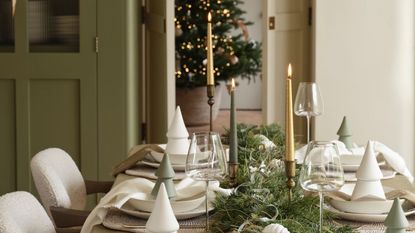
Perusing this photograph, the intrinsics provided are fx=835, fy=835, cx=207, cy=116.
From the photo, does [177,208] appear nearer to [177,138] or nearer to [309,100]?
[177,138]

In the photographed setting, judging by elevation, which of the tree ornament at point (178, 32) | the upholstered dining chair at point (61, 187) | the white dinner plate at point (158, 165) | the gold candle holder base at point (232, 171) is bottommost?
the upholstered dining chair at point (61, 187)

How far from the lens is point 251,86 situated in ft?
29.7

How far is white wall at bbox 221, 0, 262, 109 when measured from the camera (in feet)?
29.2

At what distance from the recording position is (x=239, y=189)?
1997 mm

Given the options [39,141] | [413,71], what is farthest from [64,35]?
[413,71]

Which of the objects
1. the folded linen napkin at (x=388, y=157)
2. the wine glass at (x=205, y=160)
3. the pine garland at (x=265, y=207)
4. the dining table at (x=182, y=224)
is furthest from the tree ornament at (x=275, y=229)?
the folded linen napkin at (x=388, y=157)

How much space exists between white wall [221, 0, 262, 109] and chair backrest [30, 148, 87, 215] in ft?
19.8

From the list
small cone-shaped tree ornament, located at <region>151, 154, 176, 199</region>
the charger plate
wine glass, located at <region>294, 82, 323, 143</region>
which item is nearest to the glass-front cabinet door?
wine glass, located at <region>294, 82, 323, 143</region>

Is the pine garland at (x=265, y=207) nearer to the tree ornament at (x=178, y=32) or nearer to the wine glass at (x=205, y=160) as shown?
the wine glass at (x=205, y=160)

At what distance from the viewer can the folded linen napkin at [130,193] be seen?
206cm

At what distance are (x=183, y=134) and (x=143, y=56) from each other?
251cm

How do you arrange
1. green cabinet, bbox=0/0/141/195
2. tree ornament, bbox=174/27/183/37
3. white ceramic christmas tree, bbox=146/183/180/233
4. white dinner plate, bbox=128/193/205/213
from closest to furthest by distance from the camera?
white ceramic christmas tree, bbox=146/183/180/233 < white dinner plate, bbox=128/193/205/213 < green cabinet, bbox=0/0/141/195 < tree ornament, bbox=174/27/183/37

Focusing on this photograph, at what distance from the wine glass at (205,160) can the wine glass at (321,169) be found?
284 mm

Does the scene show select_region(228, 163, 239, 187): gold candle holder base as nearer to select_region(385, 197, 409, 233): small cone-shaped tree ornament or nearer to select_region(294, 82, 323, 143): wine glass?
select_region(385, 197, 409, 233): small cone-shaped tree ornament
